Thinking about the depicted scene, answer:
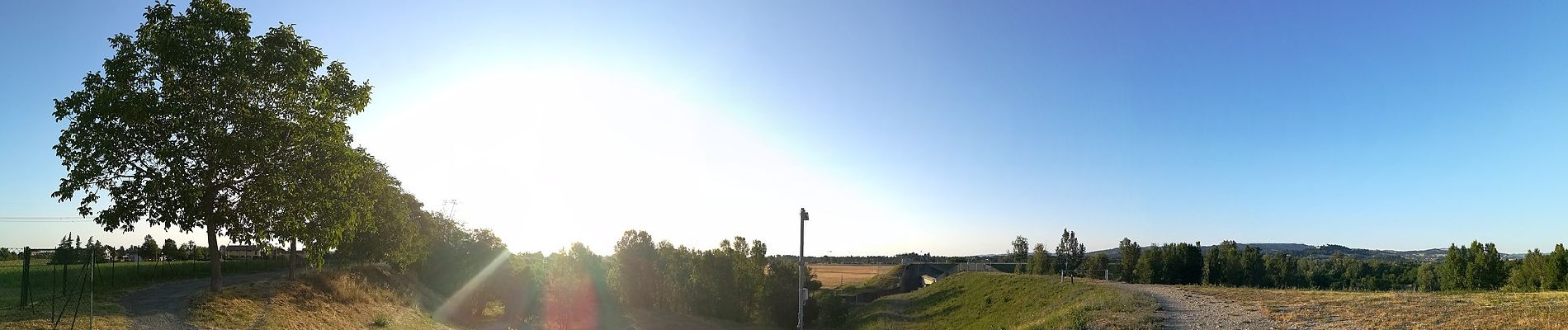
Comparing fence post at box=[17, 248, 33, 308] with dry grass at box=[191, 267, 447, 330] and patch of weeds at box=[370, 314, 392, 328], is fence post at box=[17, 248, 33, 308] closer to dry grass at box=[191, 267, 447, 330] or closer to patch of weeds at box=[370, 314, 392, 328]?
dry grass at box=[191, 267, 447, 330]

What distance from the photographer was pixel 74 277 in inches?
1005

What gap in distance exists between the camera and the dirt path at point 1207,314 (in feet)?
86.4

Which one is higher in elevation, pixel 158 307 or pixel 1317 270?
pixel 158 307

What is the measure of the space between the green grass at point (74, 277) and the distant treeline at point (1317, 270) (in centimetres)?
6655

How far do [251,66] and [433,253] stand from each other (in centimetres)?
4430

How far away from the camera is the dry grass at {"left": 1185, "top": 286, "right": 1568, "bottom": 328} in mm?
21656

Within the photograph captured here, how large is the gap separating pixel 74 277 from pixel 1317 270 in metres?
123

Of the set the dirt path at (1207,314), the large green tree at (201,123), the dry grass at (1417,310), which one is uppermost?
the large green tree at (201,123)

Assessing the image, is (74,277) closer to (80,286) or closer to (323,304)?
(80,286)

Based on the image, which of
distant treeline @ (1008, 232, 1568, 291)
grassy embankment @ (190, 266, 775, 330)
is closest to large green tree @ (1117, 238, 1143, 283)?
distant treeline @ (1008, 232, 1568, 291)

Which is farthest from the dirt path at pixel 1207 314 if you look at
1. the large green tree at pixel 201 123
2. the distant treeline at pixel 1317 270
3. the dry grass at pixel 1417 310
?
the large green tree at pixel 201 123

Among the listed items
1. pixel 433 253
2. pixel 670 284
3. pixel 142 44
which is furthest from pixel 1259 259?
pixel 142 44

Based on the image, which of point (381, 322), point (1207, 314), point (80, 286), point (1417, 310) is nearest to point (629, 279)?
point (381, 322)

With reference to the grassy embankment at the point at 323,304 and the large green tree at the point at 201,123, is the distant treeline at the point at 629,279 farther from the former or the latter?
the large green tree at the point at 201,123
